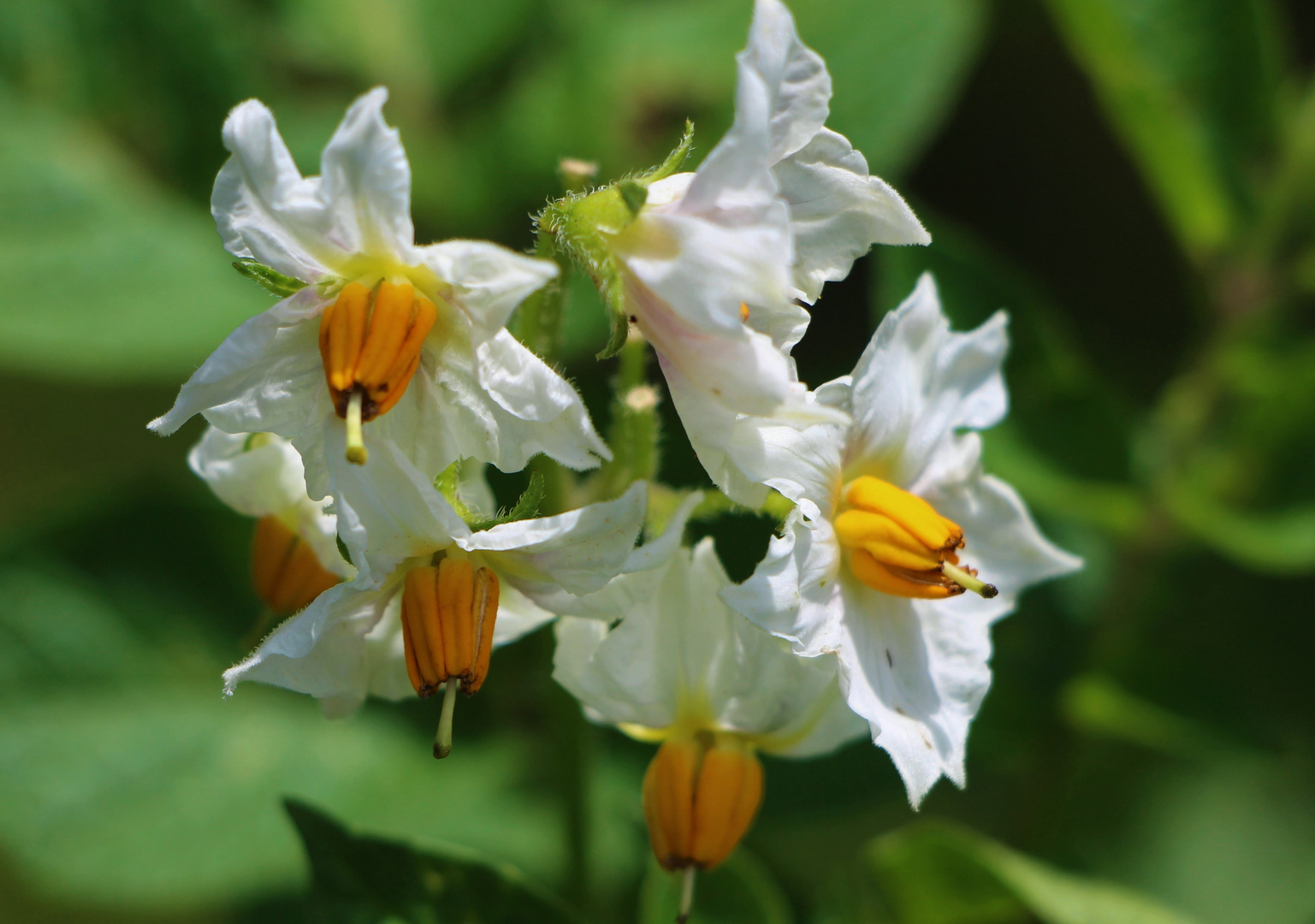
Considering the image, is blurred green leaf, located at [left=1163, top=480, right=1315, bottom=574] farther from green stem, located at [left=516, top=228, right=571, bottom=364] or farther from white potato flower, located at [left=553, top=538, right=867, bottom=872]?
green stem, located at [left=516, top=228, right=571, bottom=364]

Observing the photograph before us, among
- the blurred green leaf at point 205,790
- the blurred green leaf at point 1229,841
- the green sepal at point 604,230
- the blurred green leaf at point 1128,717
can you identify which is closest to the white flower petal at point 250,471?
the green sepal at point 604,230

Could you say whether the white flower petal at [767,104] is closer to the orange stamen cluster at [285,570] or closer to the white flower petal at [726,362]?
the white flower petal at [726,362]

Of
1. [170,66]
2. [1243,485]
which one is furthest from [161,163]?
[1243,485]

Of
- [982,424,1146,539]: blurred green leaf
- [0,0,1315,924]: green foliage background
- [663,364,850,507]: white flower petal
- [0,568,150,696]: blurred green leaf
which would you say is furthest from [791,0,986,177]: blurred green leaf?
[0,568,150,696]: blurred green leaf

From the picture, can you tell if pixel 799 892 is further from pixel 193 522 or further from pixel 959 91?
pixel 959 91

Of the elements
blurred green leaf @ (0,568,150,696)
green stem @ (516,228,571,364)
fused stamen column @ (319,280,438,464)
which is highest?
fused stamen column @ (319,280,438,464)

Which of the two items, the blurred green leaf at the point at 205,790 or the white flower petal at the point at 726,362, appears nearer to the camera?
the white flower petal at the point at 726,362

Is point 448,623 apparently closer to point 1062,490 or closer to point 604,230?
point 604,230
